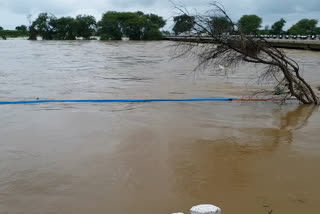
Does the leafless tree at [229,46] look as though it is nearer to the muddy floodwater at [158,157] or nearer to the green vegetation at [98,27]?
the muddy floodwater at [158,157]

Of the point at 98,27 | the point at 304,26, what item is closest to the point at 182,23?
the point at 98,27

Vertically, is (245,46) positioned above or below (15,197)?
above

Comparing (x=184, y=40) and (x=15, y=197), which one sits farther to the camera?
(x=184, y=40)

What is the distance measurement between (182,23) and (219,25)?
84cm

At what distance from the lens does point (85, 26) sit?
8044 cm

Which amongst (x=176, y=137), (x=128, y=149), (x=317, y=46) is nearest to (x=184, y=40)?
(x=176, y=137)

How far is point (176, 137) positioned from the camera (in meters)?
6.02

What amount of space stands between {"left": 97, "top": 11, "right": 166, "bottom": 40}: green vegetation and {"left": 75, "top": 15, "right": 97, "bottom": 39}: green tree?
111 inches

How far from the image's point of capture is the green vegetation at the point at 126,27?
76.8 meters

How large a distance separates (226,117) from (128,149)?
2.94 meters

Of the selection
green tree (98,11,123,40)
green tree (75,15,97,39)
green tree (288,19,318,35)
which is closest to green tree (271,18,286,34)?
green tree (288,19,318,35)

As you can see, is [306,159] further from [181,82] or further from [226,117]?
[181,82]

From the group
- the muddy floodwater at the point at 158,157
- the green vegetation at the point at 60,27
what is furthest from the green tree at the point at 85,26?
the muddy floodwater at the point at 158,157

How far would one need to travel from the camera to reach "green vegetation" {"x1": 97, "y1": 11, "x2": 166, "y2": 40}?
252 ft
